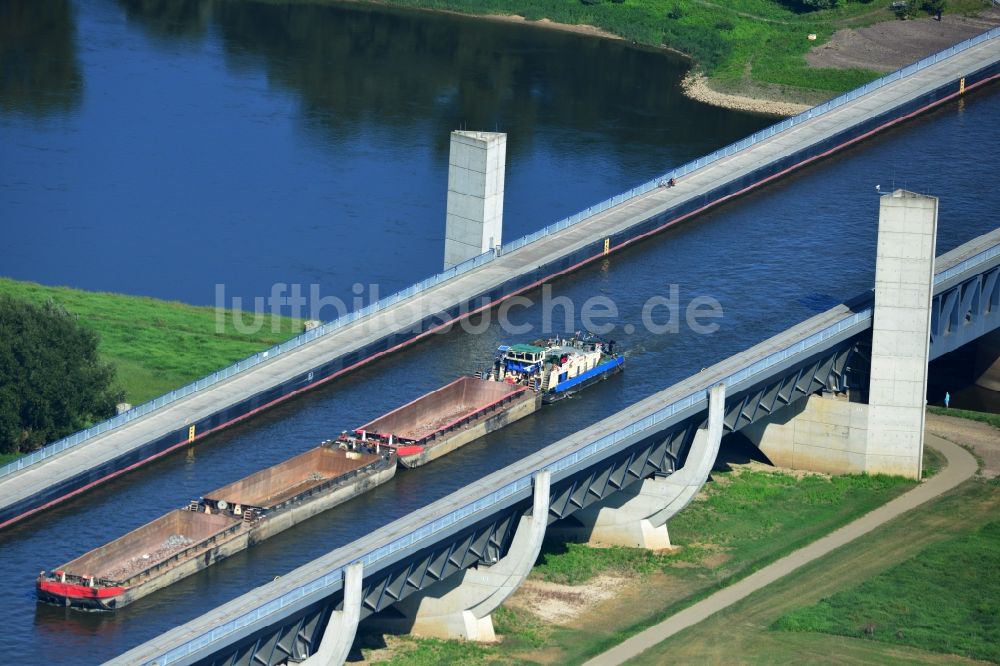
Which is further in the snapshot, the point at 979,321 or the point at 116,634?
the point at 979,321

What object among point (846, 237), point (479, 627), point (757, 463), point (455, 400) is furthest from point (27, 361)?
point (846, 237)

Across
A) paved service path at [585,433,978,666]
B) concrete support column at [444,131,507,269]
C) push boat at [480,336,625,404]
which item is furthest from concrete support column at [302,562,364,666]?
concrete support column at [444,131,507,269]

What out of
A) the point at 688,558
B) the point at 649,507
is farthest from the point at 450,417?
the point at 688,558

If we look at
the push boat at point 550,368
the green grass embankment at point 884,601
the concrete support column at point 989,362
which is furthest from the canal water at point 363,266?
the green grass embankment at point 884,601

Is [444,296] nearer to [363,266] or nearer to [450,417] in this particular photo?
[450,417]

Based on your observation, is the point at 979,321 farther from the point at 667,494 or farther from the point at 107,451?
the point at 107,451

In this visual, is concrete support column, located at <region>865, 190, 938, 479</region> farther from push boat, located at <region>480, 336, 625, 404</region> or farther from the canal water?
push boat, located at <region>480, 336, 625, 404</region>
